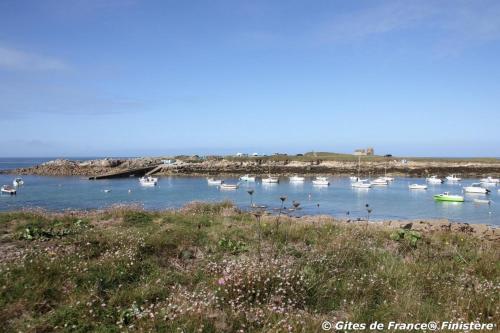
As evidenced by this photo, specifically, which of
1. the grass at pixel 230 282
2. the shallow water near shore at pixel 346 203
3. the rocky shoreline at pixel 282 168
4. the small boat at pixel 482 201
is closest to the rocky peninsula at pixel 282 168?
the rocky shoreline at pixel 282 168

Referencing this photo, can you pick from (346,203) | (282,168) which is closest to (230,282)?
(346,203)

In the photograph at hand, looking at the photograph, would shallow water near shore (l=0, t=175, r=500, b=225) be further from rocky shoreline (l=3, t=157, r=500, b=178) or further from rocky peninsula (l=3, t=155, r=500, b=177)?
rocky peninsula (l=3, t=155, r=500, b=177)

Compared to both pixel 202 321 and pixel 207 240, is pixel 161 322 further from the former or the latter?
pixel 207 240

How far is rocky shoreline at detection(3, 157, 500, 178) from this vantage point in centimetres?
10594

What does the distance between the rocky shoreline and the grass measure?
94.0 meters

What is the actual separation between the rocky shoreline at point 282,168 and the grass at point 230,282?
9401 cm

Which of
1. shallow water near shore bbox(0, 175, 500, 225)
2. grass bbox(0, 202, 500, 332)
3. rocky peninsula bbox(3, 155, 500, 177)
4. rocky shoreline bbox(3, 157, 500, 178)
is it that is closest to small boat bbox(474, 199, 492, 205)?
shallow water near shore bbox(0, 175, 500, 225)

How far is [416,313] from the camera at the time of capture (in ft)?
18.3

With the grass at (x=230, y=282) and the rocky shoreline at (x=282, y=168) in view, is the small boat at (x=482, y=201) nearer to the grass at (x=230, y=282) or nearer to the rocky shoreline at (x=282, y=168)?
the rocky shoreline at (x=282, y=168)

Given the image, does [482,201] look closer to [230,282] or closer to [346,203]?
[346,203]

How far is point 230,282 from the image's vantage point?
20.3ft

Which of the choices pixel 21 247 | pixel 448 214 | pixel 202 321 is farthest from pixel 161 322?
pixel 448 214

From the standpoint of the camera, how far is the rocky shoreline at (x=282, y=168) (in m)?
106

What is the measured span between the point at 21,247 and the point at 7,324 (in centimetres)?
411
